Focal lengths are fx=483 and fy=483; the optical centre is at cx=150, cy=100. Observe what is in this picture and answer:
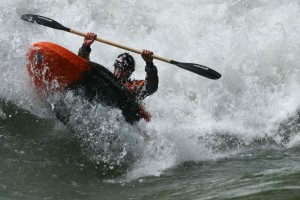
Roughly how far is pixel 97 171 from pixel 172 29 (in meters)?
5.48

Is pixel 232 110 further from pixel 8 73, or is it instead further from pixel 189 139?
pixel 8 73

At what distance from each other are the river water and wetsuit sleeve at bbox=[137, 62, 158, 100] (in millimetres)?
385

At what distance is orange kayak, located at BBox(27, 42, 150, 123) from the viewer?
17.6ft

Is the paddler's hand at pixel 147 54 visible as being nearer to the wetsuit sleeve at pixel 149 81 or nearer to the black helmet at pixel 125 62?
the wetsuit sleeve at pixel 149 81

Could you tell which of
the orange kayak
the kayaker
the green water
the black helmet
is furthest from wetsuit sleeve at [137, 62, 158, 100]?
the green water

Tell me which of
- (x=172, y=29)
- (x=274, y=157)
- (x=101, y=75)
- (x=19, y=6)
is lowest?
(x=274, y=157)

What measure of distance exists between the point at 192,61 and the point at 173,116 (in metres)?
1.58

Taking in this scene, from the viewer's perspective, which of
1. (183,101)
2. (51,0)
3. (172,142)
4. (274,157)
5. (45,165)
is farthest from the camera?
(51,0)

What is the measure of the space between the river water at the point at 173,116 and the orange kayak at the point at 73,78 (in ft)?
0.52

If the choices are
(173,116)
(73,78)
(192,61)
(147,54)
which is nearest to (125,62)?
(147,54)

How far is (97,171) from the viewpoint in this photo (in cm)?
512

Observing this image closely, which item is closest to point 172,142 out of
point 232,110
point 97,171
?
point 97,171

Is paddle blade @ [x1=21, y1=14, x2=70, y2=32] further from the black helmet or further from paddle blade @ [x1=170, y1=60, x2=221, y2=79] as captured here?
paddle blade @ [x1=170, y1=60, x2=221, y2=79]

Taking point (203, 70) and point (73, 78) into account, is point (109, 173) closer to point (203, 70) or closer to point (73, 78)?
point (73, 78)
